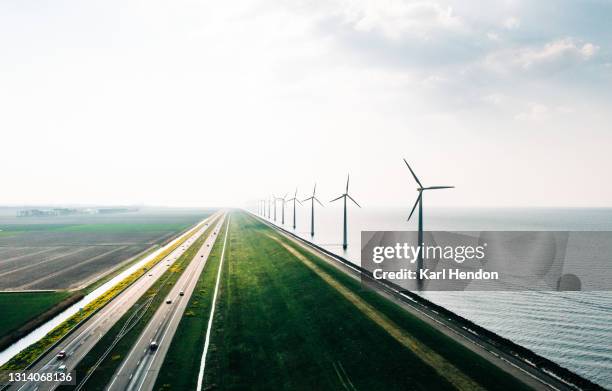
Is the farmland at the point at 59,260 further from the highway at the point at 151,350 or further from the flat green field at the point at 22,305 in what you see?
the highway at the point at 151,350

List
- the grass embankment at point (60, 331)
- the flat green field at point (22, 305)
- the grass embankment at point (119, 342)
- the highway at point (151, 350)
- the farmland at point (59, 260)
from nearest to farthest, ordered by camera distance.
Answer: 1. the highway at point (151, 350)
2. the grass embankment at point (119, 342)
3. the grass embankment at point (60, 331)
4. the flat green field at point (22, 305)
5. the farmland at point (59, 260)

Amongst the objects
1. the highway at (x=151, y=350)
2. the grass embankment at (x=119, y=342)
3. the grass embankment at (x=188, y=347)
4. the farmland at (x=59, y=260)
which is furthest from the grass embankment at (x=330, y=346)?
the farmland at (x=59, y=260)

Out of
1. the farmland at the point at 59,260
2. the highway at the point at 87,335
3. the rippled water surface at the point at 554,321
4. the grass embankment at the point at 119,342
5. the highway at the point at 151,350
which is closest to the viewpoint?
the highway at the point at 151,350

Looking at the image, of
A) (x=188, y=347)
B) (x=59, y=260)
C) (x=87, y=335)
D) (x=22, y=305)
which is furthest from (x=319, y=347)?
(x=59, y=260)

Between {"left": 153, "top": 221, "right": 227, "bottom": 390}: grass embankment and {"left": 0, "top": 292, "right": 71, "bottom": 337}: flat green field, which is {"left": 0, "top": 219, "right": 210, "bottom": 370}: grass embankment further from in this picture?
{"left": 153, "top": 221, "right": 227, "bottom": 390}: grass embankment

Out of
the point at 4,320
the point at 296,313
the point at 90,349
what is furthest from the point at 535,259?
the point at 4,320

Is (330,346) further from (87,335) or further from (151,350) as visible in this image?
(87,335)

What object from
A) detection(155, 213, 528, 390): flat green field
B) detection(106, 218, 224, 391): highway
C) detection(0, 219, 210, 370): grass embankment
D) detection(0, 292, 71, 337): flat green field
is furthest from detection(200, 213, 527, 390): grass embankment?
detection(0, 292, 71, 337): flat green field

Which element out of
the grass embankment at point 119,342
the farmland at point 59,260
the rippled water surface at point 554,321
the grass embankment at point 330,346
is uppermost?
the grass embankment at point 330,346
